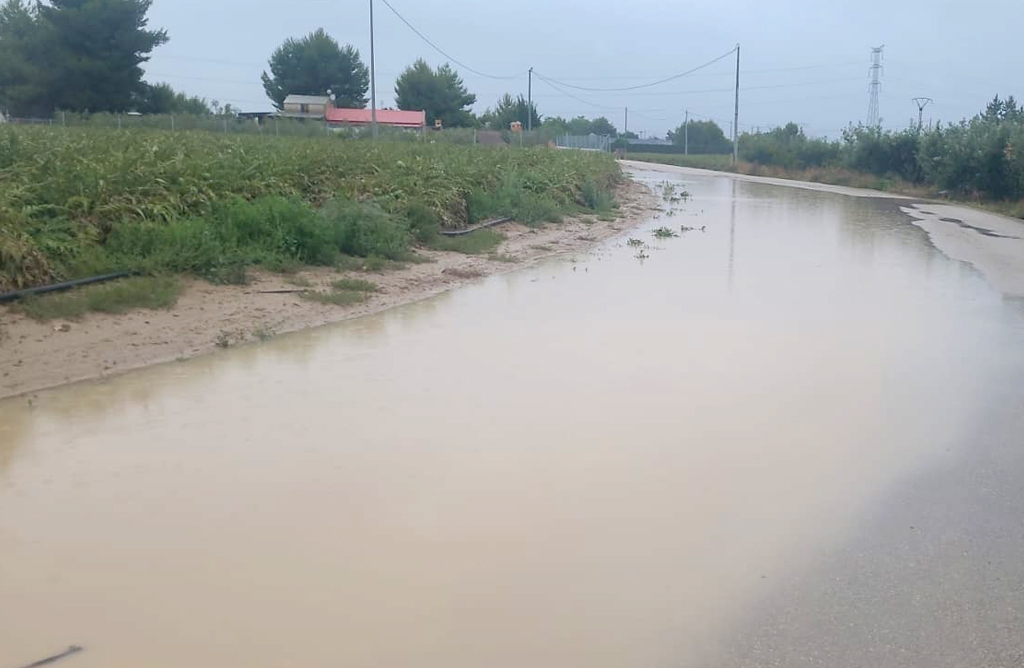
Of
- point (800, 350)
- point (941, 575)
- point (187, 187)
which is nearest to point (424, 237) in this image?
point (187, 187)

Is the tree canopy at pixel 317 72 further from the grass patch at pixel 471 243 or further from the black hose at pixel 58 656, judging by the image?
the black hose at pixel 58 656

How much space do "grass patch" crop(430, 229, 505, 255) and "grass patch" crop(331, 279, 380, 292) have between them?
12.8 feet

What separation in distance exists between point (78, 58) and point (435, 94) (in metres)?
33.4

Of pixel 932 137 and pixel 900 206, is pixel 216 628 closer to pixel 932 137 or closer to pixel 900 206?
pixel 900 206

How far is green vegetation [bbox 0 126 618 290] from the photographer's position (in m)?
11.2

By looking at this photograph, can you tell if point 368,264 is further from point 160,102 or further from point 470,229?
point 160,102

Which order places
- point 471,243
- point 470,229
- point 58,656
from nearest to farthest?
1. point 58,656
2. point 471,243
3. point 470,229

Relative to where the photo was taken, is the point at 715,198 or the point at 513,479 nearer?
the point at 513,479

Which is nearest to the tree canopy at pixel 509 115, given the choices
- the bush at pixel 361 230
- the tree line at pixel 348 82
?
the tree line at pixel 348 82

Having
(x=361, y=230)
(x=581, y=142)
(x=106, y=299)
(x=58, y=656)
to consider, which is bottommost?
(x=58, y=656)

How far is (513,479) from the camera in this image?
21.9ft

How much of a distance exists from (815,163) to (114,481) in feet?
197

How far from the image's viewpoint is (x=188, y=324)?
10414 mm

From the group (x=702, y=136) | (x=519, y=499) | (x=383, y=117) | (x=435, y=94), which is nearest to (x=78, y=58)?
(x=383, y=117)
